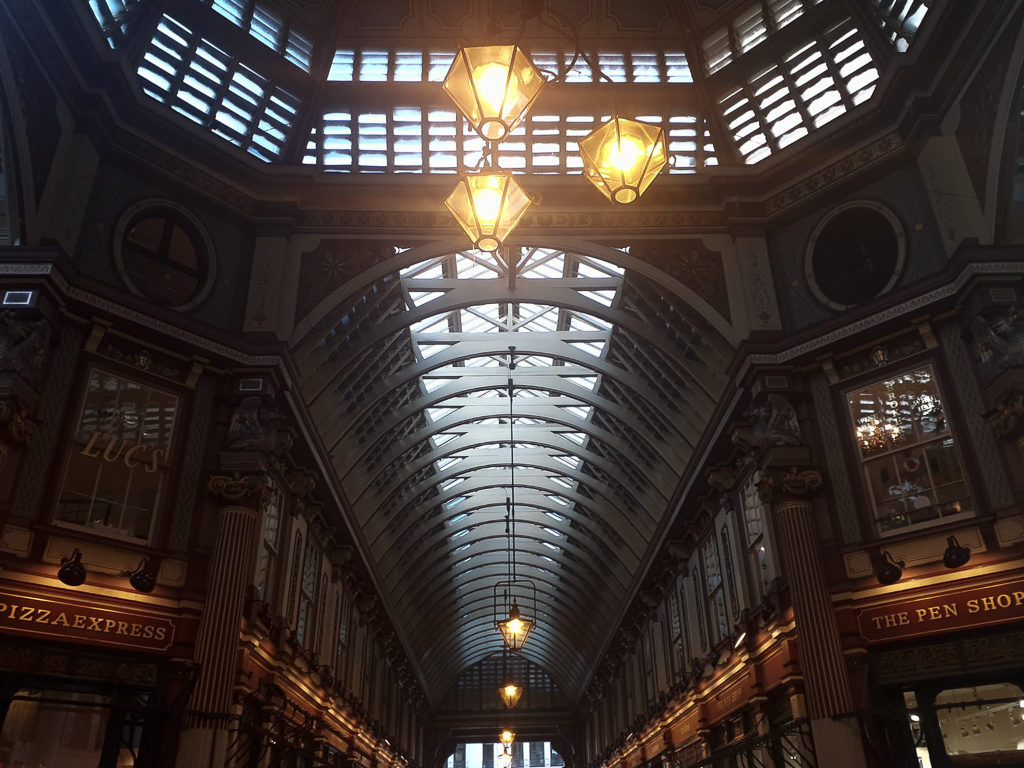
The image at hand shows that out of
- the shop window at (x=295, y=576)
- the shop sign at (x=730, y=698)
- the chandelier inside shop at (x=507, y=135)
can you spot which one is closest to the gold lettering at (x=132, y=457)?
the shop window at (x=295, y=576)

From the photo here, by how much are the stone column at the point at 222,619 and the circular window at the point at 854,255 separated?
9.96m

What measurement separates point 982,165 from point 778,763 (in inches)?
Result: 392

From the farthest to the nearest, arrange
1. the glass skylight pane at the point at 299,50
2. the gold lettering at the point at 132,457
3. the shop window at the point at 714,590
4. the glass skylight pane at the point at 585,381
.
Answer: the glass skylight pane at the point at 585,381 → the shop window at the point at 714,590 → the glass skylight pane at the point at 299,50 → the gold lettering at the point at 132,457

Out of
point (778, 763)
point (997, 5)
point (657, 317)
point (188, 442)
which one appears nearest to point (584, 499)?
point (657, 317)

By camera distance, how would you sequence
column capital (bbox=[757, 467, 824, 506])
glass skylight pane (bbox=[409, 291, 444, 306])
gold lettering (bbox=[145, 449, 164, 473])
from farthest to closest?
glass skylight pane (bbox=[409, 291, 444, 306]), column capital (bbox=[757, 467, 824, 506]), gold lettering (bbox=[145, 449, 164, 473])

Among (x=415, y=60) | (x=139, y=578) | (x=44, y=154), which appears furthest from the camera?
(x=415, y=60)

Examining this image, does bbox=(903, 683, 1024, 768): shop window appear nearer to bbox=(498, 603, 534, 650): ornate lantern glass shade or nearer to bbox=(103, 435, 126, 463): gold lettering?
bbox=(498, 603, 534, 650): ornate lantern glass shade

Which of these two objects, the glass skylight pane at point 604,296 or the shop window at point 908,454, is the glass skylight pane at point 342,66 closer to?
the glass skylight pane at point 604,296

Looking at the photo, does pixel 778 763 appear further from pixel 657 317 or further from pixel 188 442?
pixel 188 442

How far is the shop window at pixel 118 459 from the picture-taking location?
39.4 ft

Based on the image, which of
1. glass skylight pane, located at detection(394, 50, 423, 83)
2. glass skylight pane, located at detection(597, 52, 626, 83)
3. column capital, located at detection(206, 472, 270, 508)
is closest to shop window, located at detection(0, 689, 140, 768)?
column capital, located at detection(206, 472, 270, 508)

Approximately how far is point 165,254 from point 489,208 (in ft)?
28.3

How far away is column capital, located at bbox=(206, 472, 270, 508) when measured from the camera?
12875mm

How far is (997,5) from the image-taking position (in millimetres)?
11797
